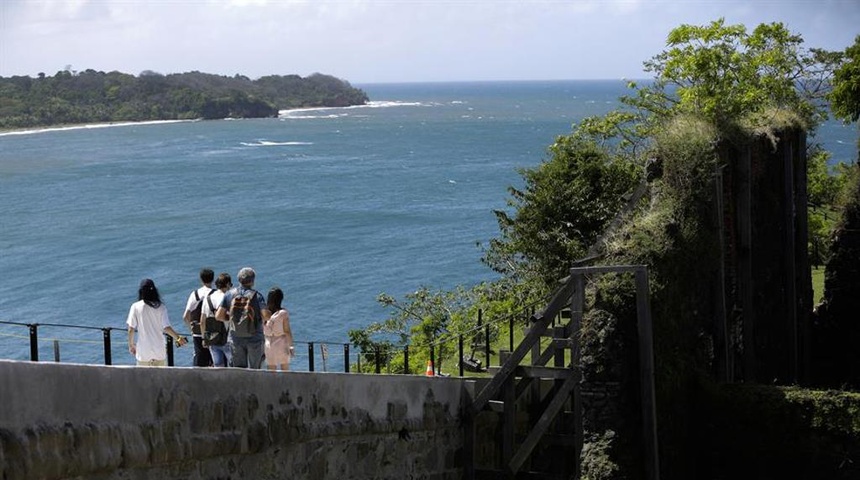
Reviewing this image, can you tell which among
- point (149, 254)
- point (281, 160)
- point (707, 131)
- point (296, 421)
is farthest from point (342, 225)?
point (296, 421)

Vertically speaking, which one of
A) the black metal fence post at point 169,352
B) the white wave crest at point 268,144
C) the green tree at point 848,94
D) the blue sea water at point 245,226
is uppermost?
the green tree at point 848,94

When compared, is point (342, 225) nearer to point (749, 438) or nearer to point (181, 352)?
point (181, 352)

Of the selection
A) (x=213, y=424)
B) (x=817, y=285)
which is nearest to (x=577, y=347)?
(x=213, y=424)

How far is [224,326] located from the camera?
15562 millimetres

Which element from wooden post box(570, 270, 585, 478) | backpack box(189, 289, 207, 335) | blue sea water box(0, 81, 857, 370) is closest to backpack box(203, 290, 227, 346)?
backpack box(189, 289, 207, 335)

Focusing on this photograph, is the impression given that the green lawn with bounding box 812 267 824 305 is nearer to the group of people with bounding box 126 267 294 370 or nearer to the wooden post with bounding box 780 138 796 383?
the wooden post with bounding box 780 138 796 383

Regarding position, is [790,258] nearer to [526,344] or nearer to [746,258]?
[746,258]

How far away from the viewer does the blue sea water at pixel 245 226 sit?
60188mm

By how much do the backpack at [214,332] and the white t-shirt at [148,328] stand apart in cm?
74

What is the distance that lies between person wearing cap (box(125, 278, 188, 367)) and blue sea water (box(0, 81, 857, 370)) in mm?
10703

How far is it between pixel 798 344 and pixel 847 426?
28.4 ft

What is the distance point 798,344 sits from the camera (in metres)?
27.8

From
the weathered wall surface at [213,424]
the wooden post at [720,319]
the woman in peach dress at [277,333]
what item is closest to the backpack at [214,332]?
the woman in peach dress at [277,333]

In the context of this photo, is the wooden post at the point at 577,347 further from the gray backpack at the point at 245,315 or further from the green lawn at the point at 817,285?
the green lawn at the point at 817,285
